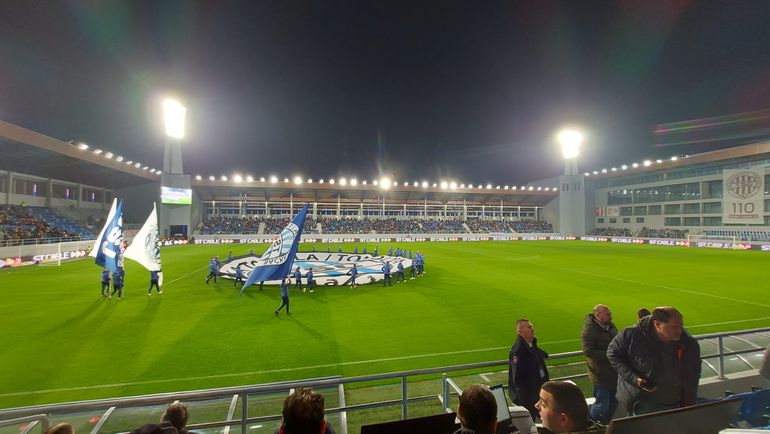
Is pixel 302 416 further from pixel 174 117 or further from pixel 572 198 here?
pixel 572 198

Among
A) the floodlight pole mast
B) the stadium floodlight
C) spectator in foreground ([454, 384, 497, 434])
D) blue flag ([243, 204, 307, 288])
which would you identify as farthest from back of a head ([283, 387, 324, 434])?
the floodlight pole mast

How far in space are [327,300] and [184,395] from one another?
39.5 feet

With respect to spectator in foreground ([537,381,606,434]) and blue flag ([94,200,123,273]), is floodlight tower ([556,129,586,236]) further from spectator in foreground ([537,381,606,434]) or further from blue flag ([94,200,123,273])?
spectator in foreground ([537,381,606,434])

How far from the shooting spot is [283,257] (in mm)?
11859

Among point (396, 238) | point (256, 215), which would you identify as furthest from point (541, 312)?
point (256, 215)

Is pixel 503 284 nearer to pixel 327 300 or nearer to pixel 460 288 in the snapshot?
pixel 460 288

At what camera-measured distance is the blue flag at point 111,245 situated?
14.4 metres

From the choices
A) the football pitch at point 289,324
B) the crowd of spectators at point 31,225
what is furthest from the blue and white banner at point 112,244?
the crowd of spectators at point 31,225

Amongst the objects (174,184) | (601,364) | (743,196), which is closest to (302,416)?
(601,364)

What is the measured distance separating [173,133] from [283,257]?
59.5m

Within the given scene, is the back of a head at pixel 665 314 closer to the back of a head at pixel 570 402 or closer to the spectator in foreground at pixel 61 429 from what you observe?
the back of a head at pixel 570 402

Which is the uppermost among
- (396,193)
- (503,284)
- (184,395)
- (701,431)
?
(396,193)

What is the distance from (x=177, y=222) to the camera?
184 feet

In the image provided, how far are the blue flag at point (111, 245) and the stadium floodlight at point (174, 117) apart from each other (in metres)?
52.0
